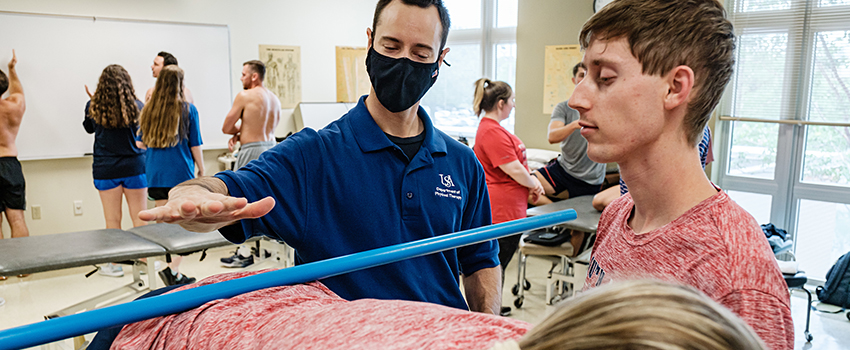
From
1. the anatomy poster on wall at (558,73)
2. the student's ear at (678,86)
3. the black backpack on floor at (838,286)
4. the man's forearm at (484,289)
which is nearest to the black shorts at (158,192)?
the man's forearm at (484,289)

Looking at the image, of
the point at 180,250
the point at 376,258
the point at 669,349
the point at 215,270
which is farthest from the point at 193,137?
the point at 669,349

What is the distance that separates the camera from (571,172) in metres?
4.40

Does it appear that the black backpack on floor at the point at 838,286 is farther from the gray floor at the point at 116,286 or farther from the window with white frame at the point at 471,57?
the window with white frame at the point at 471,57

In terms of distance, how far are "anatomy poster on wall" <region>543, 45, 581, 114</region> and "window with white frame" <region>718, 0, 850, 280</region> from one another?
153cm

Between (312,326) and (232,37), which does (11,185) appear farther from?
(312,326)

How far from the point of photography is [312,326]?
630mm

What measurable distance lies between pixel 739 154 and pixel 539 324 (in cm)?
500

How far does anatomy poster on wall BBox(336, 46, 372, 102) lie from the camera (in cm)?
743

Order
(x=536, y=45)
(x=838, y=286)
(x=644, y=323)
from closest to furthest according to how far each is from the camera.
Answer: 1. (x=644, y=323)
2. (x=838, y=286)
3. (x=536, y=45)

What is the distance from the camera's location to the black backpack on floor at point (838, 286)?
3.88m

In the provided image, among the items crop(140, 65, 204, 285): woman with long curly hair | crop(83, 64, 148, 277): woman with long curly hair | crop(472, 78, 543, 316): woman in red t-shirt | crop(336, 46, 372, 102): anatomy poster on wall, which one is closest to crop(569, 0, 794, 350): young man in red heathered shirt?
crop(472, 78, 543, 316): woman in red t-shirt

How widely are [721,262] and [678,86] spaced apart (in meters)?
0.27

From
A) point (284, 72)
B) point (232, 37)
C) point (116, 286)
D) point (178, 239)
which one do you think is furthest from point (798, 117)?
point (232, 37)

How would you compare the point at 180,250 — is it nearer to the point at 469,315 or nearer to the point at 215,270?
the point at 215,270
